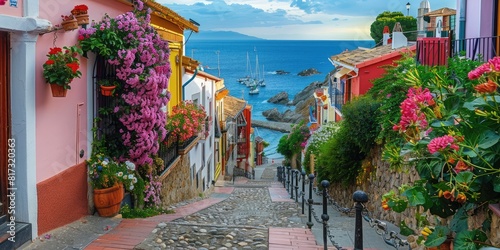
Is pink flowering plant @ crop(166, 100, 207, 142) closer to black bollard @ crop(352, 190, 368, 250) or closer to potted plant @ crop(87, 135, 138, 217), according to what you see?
potted plant @ crop(87, 135, 138, 217)

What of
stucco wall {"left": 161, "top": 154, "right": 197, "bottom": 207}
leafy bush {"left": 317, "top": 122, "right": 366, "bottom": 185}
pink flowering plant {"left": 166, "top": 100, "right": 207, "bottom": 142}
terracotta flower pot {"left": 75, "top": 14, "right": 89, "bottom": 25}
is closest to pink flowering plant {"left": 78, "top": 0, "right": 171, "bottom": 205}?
terracotta flower pot {"left": 75, "top": 14, "right": 89, "bottom": 25}

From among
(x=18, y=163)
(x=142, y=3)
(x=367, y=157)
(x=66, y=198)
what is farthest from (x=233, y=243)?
(x=367, y=157)

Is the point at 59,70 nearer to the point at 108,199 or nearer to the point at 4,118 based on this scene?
the point at 4,118

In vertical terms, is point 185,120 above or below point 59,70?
below

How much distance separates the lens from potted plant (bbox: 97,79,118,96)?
8289 mm

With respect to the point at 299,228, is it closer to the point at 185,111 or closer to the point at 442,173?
the point at 442,173

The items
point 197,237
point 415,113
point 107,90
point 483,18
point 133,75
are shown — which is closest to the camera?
point 415,113

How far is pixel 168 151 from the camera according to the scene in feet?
42.0

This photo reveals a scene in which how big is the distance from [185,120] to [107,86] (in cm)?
538

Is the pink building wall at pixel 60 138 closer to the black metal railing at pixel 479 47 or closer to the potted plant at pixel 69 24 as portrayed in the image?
the potted plant at pixel 69 24

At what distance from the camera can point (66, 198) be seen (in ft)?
24.8

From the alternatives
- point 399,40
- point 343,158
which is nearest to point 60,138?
point 343,158

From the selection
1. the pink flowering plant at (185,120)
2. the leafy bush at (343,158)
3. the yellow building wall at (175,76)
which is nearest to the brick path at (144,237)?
the pink flowering plant at (185,120)

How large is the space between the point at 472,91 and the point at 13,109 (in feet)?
16.8
